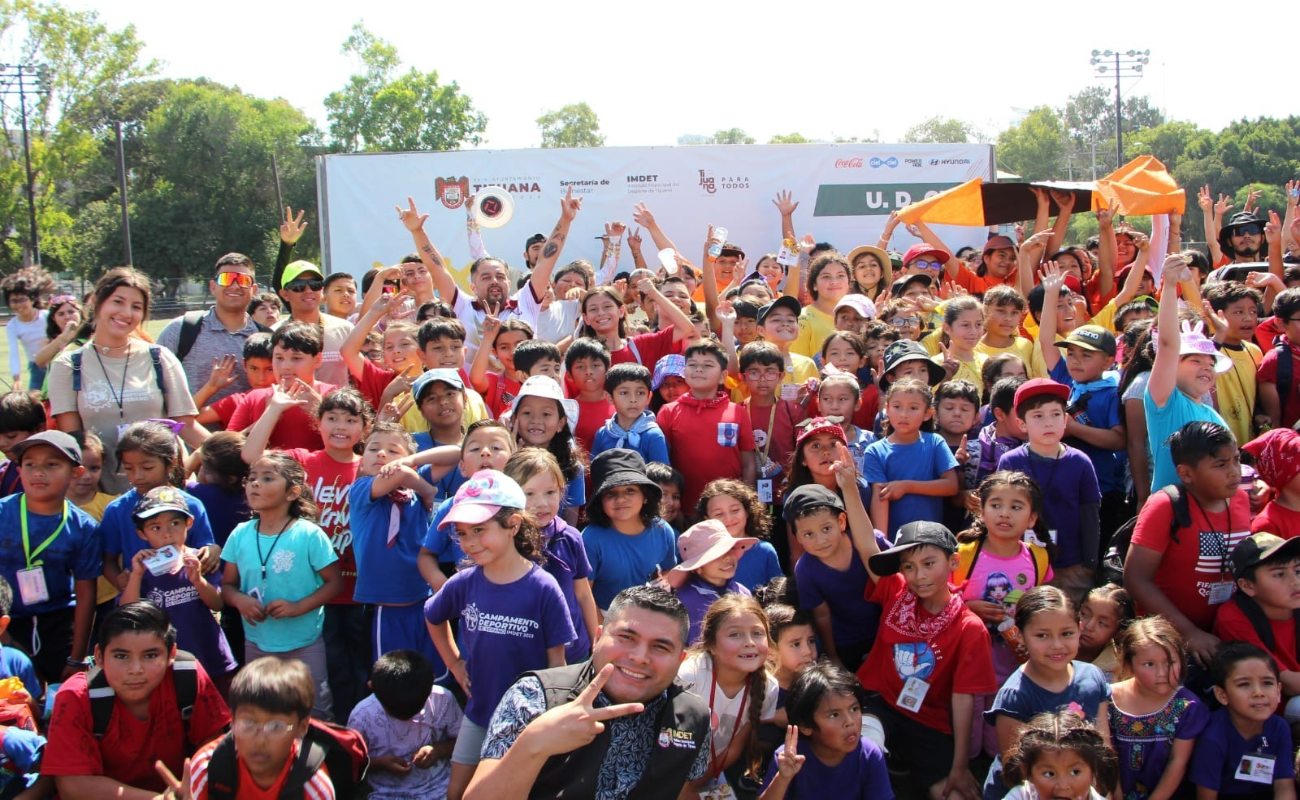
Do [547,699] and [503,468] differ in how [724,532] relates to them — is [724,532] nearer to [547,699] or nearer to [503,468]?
[503,468]

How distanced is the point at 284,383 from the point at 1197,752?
4.30 meters

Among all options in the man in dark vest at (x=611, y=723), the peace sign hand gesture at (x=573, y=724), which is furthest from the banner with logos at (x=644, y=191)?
the peace sign hand gesture at (x=573, y=724)

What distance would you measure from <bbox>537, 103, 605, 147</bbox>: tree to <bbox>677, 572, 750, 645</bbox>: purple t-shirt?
64.4m

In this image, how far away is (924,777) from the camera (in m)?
3.58

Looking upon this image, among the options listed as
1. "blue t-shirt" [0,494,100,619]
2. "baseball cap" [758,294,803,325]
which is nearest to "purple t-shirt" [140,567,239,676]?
"blue t-shirt" [0,494,100,619]

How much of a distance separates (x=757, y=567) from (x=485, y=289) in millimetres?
3302

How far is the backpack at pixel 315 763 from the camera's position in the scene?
283 centimetres

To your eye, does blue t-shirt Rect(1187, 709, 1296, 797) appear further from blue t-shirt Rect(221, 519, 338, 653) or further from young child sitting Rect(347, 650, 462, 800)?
blue t-shirt Rect(221, 519, 338, 653)

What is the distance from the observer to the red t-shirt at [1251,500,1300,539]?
A: 11.7 ft

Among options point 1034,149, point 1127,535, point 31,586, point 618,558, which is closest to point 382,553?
point 618,558

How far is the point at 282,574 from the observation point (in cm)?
376

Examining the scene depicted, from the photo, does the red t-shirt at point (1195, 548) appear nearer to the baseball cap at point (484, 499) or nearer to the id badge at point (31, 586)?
the baseball cap at point (484, 499)

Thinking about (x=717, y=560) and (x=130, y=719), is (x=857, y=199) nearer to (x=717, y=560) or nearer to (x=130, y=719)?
(x=717, y=560)

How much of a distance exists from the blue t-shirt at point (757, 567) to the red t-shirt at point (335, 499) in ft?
5.76
